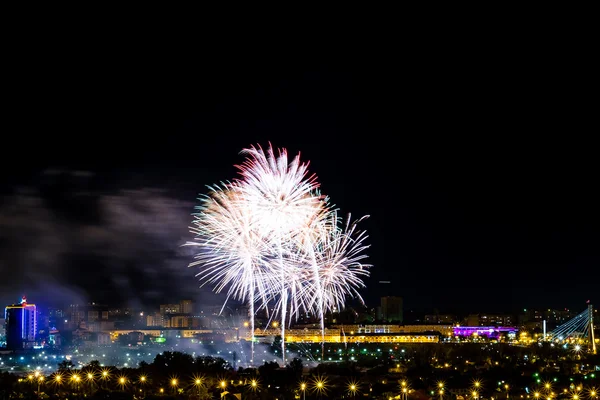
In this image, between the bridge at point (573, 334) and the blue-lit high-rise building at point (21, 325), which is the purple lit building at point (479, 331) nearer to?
the bridge at point (573, 334)

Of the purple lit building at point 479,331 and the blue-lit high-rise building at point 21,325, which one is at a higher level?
the blue-lit high-rise building at point 21,325

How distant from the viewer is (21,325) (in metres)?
39.5

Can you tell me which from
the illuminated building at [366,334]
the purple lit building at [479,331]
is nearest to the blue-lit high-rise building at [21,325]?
the illuminated building at [366,334]

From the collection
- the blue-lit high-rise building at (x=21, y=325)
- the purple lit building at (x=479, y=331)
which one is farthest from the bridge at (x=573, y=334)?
the blue-lit high-rise building at (x=21, y=325)

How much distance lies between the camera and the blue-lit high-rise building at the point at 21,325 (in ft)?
127

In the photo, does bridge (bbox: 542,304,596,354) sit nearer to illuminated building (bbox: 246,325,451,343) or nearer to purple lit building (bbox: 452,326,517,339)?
purple lit building (bbox: 452,326,517,339)

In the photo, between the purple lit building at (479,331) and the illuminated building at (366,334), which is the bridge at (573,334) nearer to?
the purple lit building at (479,331)

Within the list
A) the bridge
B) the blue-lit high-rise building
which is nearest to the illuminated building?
the bridge

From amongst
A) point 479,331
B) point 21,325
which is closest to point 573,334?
point 479,331

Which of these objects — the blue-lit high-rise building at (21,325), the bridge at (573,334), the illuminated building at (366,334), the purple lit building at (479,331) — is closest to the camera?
the blue-lit high-rise building at (21,325)

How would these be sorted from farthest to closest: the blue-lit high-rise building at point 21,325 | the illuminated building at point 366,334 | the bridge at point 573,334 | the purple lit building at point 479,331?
the purple lit building at point 479,331 < the illuminated building at point 366,334 < the bridge at point 573,334 < the blue-lit high-rise building at point 21,325

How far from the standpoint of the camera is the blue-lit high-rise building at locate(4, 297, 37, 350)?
1524 inches

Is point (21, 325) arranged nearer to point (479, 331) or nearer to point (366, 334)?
point (366, 334)

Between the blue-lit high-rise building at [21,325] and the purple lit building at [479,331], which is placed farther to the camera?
the purple lit building at [479,331]
